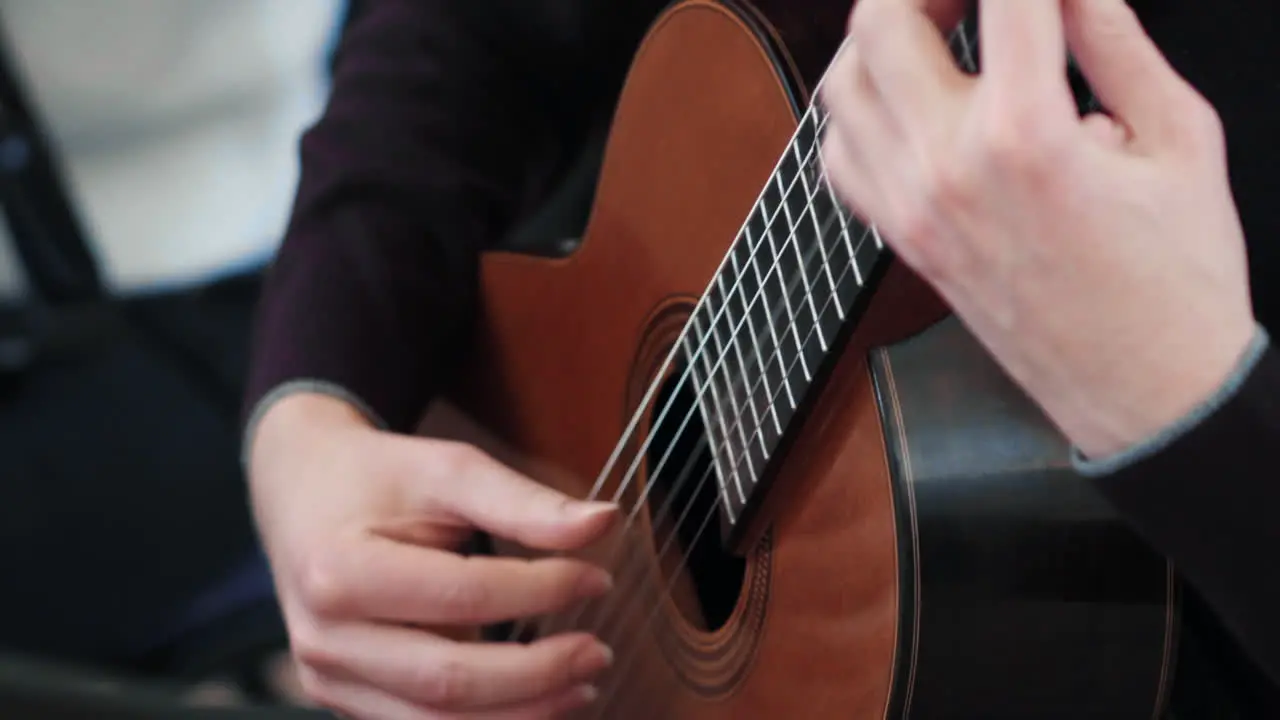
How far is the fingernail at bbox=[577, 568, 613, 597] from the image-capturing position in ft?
1.85

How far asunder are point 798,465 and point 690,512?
112 millimetres

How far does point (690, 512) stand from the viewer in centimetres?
58

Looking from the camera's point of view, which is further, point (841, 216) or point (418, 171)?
A: point (418, 171)

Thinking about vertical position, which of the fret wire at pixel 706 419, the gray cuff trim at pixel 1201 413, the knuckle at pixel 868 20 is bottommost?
the fret wire at pixel 706 419

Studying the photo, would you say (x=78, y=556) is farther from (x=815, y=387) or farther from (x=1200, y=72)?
(x=1200, y=72)

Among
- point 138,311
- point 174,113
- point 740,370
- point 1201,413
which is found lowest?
point 138,311

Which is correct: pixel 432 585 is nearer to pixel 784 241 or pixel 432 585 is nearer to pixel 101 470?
pixel 784 241

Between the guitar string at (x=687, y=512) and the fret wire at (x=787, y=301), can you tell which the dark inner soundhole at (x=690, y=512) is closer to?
the guitar string at (x=687, y=512)

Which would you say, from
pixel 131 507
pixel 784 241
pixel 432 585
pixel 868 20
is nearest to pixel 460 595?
pixel 432 585

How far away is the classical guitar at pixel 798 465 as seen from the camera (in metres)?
0.44

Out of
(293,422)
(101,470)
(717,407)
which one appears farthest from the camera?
(101,470)

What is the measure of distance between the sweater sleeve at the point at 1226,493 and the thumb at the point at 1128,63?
68mm

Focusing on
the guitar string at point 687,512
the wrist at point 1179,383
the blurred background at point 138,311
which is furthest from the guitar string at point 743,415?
the blurred background at point 138,311

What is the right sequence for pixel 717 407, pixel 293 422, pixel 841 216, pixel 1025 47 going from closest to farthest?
1. pixel 1025 47
2. pixel 841 216
3. pixel 717 407
4. pixel 293 422
